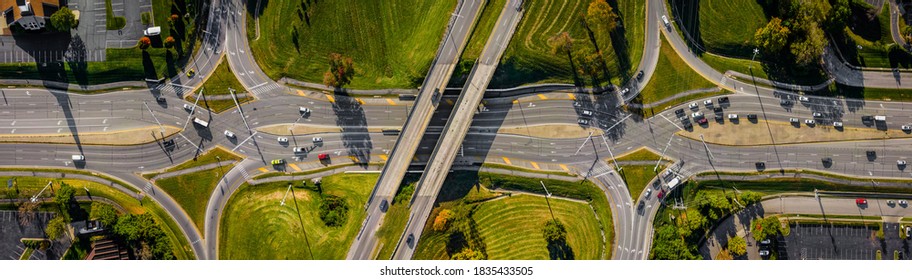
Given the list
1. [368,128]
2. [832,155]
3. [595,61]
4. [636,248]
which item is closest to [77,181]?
[368,128]

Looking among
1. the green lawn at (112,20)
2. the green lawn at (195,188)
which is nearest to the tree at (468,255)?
the green lawn at (195,188)

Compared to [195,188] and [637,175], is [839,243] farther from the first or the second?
[195,188]

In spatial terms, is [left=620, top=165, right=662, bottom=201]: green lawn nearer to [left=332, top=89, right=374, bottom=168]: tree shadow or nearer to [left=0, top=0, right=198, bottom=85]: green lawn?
[left=332, top=89, right=374, bottom=168]: tree shadow

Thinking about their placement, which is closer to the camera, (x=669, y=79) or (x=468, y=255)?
(x=468, y=255)

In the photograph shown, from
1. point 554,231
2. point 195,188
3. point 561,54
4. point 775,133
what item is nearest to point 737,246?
point 775,133

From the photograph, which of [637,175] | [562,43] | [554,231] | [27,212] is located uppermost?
[562,43]

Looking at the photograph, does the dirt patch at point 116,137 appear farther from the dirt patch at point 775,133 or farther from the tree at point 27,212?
the dirt patch at point 775,133

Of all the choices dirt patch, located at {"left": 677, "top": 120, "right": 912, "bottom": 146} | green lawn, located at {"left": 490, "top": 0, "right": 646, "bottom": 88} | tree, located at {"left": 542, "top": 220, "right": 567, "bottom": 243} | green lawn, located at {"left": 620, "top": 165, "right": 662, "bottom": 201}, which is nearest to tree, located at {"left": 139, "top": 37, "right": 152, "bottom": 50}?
green lawn, located at {"left": 490, "top": 0, "right": 646, "bottom": 88}
